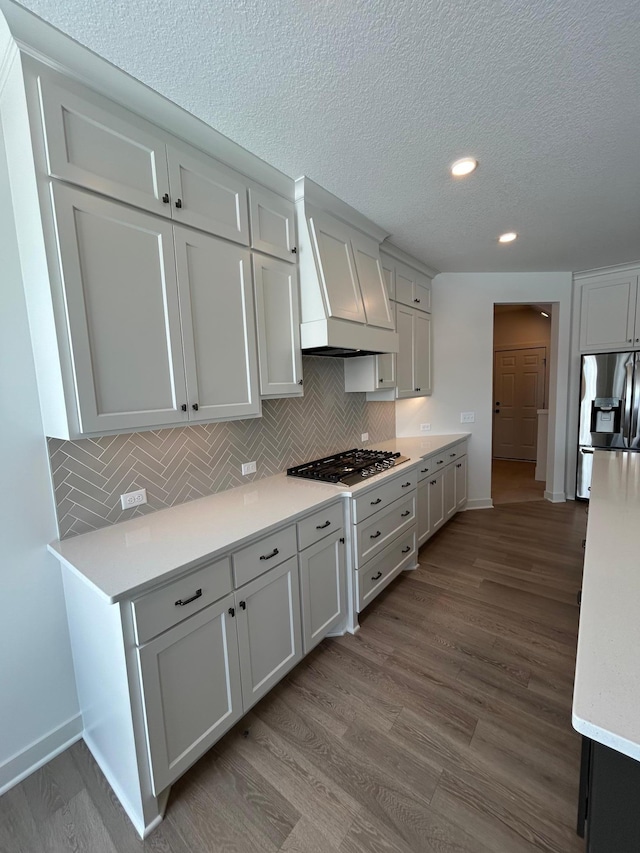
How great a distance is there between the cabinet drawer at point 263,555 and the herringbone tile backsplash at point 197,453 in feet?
1.97

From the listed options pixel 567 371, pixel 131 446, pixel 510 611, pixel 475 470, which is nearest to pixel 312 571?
pixel 131 446

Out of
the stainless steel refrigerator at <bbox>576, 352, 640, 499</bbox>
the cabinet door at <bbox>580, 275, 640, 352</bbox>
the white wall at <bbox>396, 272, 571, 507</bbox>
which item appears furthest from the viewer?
the white wall at <bbox>396, 272, 571, 507</bbox>

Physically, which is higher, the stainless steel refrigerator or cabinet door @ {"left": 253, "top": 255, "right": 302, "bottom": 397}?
cabinet door @ {"left": 253, "top": 255, "right": 302, "bottom": 397}

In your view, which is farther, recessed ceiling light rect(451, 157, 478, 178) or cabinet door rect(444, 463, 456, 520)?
cabinet door rect(444, 463, 456, 520)

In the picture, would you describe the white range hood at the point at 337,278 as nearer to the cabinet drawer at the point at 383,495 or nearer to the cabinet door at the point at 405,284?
the cabinet door at the point at 405,284

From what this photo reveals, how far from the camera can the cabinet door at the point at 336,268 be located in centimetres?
A: 214

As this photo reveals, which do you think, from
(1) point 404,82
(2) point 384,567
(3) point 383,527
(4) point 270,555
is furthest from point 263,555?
(1) point 404,82

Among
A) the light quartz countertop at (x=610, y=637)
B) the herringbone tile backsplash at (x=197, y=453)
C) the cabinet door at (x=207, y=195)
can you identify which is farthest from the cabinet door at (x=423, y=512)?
the cabinet door at (x=207, y=195)

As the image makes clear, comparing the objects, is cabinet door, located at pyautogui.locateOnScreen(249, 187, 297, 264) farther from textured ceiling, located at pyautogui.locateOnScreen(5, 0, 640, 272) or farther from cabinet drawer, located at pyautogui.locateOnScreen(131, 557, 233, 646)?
cabinet drawer, located at pyautogui.locateOnScreen(131, 557, 233, 646)

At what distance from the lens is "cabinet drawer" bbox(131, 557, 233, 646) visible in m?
1.16

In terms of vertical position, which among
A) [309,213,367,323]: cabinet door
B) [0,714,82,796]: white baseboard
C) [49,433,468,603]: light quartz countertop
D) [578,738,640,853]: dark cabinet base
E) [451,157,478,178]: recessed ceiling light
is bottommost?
[0,714,82,796]: white baseboard

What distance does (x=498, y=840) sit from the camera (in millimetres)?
1176

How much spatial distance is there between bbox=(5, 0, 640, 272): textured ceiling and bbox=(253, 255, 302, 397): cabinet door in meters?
0.53

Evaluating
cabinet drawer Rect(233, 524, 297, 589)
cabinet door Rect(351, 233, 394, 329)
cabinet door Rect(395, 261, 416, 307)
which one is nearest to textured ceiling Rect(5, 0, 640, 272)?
cabinet door Rect(351, 233, 394, 329)
